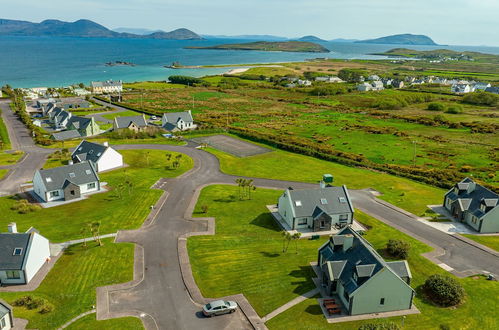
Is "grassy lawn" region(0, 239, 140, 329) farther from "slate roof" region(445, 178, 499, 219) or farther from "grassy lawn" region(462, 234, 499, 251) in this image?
"slate roof" region(445, 178, 499, 219)

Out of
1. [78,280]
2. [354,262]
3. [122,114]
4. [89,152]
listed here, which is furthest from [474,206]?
[122,114]

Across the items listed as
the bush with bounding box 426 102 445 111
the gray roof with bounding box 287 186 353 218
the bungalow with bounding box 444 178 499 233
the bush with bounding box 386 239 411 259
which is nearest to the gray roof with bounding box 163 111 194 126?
the gray roof with bounding box 287 186 353 218

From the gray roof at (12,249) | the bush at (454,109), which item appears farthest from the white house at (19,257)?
the bush at (454,109)

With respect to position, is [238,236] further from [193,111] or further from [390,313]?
[193,111]

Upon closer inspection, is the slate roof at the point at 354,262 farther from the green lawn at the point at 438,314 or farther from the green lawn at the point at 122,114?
the green lawn at the point at 122,114

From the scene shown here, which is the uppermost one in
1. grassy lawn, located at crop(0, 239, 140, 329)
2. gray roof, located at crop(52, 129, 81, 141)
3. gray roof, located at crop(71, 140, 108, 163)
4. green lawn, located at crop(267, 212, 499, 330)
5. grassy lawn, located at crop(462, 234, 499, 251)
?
gray roof, located at crop(71, 140, 108, 163)

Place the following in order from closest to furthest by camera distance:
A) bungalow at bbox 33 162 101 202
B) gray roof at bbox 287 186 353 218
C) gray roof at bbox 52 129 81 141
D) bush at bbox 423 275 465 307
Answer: bush at bbox 423 275 465 307
gray roof at bbox 287 186 353 218
bungalow at bbox 33 162 101 202
gray roof at bbox 52 129 81 141
